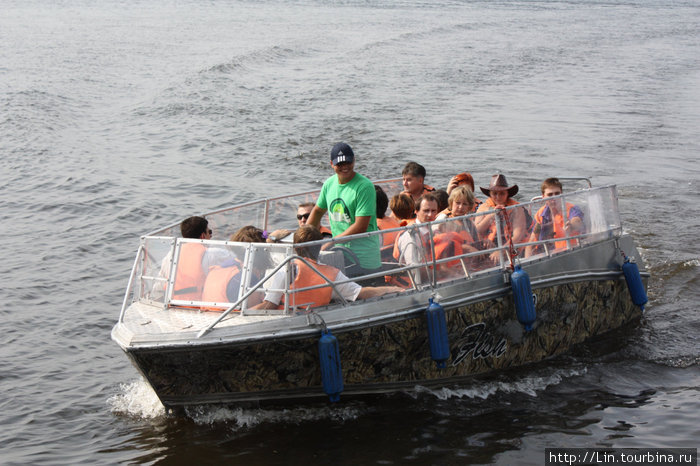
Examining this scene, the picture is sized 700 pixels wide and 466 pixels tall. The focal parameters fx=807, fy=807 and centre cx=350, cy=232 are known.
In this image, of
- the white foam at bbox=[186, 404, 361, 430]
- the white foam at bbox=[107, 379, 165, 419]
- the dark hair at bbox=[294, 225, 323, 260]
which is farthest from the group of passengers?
the white foam at bbox=[107, 379, 165, 419]

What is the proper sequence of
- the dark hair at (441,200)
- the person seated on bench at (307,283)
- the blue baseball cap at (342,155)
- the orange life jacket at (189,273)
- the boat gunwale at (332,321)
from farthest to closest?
the dark hair at (441,200), the blue baseball cap at (342,155), the orange life jacket at (189,273), the person seated on bench at (307,283), the boat gunwale at (332,321)

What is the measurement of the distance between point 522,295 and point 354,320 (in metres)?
1.82

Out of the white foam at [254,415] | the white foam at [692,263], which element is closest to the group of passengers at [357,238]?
the white foam at [254,415]

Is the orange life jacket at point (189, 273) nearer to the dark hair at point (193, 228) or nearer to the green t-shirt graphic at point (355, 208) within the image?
the dark hair at point (193, 228)

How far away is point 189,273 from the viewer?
7.46 metres

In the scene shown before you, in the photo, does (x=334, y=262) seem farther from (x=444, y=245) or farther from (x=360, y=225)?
(x=444, y=245)

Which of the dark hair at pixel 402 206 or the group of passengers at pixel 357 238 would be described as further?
the dark hair at pixel 402 206

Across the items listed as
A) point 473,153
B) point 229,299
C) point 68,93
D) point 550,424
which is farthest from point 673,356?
point 68,93

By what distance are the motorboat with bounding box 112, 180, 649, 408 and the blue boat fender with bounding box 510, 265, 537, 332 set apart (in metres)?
0.01

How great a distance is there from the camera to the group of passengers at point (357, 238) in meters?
7.09

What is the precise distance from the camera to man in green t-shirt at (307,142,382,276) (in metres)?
7.48

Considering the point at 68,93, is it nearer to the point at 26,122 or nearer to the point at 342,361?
the point at 26,122

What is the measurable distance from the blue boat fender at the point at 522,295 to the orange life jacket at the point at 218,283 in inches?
106

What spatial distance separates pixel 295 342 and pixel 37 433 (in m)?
2.98
